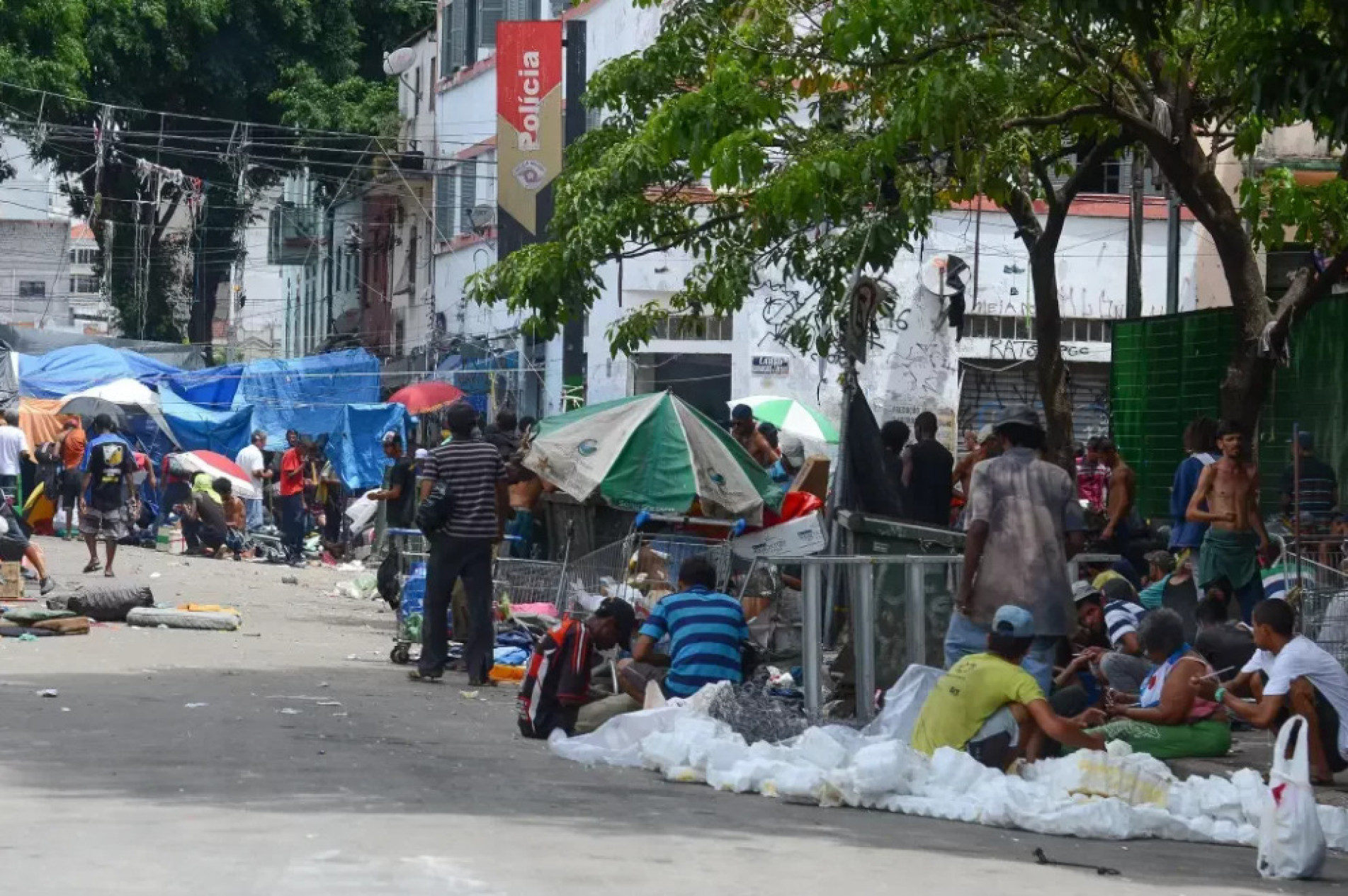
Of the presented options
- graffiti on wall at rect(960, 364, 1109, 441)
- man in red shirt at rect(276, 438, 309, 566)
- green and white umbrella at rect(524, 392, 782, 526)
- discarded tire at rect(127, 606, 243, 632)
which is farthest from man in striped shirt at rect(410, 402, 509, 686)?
graffiti on wall at rect(960, 364, 1109, 441)

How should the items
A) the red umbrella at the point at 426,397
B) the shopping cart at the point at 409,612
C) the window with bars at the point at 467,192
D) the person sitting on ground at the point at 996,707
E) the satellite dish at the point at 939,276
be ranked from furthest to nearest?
the window with bars at the point at 467,192 → the red umbrella at the point at 426,397 → the satellite dish at the point at 939,276 → the shopping cart at the point at 409,612 → the person sitting on ground at the point at 996,707

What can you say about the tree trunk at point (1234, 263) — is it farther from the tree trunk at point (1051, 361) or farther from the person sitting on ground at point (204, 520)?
the person sitting on ground at point (204, 520)

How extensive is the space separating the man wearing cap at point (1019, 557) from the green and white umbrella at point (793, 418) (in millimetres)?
16493

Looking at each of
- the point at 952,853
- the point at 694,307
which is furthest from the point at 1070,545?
the point at 694,307

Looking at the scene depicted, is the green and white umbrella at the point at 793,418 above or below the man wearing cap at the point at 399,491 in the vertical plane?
above

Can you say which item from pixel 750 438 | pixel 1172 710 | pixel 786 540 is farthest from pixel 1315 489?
pixel 750 438

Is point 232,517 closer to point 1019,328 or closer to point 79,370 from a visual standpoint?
point 79,370

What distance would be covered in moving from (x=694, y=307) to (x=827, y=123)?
9.13 feet

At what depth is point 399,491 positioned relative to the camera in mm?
19453

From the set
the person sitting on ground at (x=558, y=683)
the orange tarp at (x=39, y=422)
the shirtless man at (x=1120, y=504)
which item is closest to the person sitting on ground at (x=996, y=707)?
the person sitting on ground at (x=558, y=683)

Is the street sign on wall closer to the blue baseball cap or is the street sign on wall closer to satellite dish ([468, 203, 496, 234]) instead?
satellite dish ([468, 203, 496, 234])

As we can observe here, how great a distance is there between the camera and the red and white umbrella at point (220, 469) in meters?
31.1

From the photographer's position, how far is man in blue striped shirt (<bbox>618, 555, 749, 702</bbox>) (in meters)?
11.1

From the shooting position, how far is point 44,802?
8.32 metres
